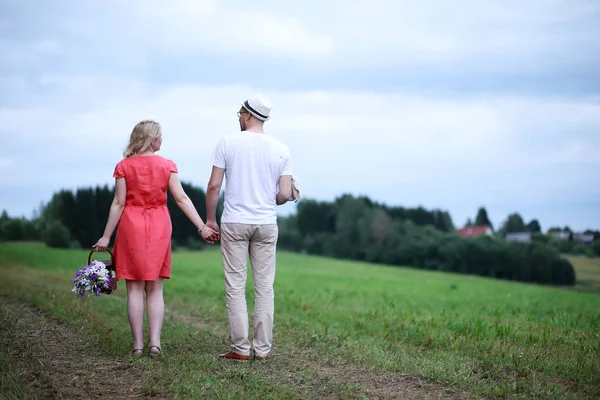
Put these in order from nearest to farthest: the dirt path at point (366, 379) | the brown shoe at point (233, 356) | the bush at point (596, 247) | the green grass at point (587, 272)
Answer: the dirt path at point (366, 379), the brown shoe at point (233, 356), the bush at point (596, 247), the green grass at point (587, 272)

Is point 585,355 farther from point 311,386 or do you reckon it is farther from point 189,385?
point 189,385

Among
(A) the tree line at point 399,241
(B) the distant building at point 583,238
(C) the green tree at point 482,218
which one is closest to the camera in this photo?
(B) the distant building at point 583,238

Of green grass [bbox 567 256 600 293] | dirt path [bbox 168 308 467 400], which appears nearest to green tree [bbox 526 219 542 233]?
green grass [bbox 567 256 600 293]

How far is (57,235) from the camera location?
1304 inches

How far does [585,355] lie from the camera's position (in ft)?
24.0

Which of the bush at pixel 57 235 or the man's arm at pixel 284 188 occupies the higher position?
the man's arm at pixel 284 188

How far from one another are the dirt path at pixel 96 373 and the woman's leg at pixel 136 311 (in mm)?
335

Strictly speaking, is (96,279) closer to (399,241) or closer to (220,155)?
(220,155)

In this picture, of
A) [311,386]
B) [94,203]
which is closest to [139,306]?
[311,386]

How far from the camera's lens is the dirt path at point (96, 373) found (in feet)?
18.4

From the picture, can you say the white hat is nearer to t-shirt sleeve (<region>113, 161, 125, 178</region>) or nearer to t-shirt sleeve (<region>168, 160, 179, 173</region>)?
t-shirt sleeve (<region>168, 160, 179, 173</region>)

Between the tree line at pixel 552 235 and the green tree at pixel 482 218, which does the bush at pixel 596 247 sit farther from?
the green tree at pixel 482 218

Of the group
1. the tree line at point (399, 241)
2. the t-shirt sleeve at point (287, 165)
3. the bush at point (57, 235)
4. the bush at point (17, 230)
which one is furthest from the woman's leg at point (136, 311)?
the bush at point (17, 230)

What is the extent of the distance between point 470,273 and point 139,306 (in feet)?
175
